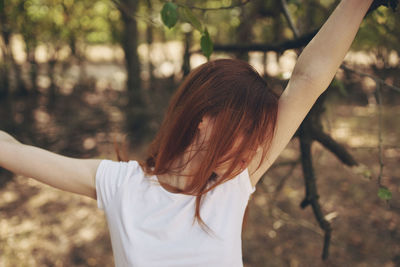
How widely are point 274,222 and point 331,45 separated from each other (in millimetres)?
3413

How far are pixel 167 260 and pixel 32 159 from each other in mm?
506

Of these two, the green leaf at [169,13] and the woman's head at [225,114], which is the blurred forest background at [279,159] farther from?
the woman's head at [225,114]

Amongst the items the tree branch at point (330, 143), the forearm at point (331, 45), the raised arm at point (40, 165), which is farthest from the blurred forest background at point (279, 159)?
the raised arm at point (40, 165)

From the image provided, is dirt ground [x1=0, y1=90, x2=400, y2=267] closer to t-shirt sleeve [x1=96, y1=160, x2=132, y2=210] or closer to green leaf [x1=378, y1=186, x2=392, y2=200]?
green leaf [x1=378, y1=186, x2=392, y2=200]

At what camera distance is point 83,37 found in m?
6.92

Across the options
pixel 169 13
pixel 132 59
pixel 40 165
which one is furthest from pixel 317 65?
pixel 132 59

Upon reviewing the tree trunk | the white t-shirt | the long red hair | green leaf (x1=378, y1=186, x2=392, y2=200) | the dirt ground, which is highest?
the long red hair

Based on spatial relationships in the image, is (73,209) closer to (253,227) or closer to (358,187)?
(253,227)

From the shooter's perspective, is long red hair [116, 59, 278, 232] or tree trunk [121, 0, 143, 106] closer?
long red hair [116, 59, 278, 232]

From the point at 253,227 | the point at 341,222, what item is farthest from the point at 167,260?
the point at 341,222

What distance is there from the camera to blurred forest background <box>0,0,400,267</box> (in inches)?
88.8

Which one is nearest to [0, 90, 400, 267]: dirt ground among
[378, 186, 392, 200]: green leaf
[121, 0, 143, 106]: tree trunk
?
[121, 0, 143, 106]: tree trunk

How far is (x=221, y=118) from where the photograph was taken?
1.13 meters

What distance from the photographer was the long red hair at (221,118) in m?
1.13
